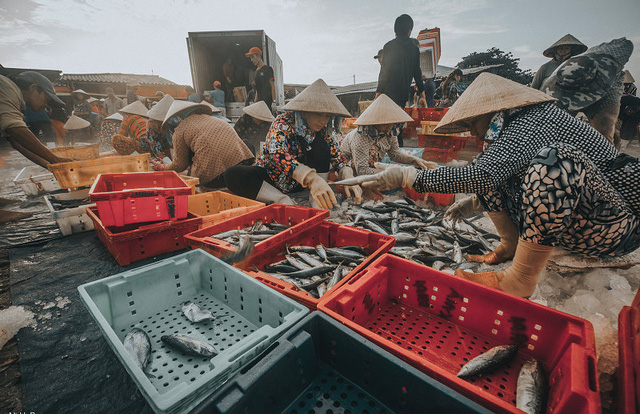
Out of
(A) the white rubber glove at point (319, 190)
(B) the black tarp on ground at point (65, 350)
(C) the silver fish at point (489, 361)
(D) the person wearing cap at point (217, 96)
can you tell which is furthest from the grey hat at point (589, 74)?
(D) the person wearing cap at point (217, 96)

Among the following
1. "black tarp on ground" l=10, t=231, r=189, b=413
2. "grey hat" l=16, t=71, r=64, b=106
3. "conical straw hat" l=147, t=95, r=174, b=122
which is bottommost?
"black tarp on ground" l=10, t=231, r=189, b=413

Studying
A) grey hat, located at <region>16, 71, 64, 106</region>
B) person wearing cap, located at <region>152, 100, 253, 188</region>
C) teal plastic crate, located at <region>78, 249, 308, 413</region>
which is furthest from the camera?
grey hat, located at <region>16, 71, 64, 106</region>

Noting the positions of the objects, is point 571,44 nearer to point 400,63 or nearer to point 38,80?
point 400,63


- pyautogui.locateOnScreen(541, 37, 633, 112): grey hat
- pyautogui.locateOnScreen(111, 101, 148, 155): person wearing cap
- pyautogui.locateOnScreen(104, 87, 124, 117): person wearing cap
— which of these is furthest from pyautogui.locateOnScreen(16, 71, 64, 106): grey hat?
pyautogui.locateOnScreen(541, 37, 633, 112): grey hat

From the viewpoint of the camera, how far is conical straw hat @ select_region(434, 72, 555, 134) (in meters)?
1.82

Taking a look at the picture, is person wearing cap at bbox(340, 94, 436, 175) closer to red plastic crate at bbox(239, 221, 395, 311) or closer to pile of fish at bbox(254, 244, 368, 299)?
red plastic crate at bbox(239, 221, 395, 311)

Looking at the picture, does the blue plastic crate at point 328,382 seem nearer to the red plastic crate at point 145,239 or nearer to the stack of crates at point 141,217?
the stack of crates at point 141,217

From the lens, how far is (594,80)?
379 cm

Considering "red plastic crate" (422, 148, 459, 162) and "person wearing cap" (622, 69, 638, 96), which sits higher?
"person wearing cap" (622, 69, 638, 96)

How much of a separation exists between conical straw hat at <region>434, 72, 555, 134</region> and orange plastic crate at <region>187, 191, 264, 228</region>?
2.28 metres

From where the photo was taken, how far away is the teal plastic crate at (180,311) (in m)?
1.30

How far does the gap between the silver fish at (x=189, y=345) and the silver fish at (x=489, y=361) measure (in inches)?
55.3

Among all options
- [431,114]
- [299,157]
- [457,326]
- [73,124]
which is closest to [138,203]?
[299,157]

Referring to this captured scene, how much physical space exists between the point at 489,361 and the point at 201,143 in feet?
14.3
